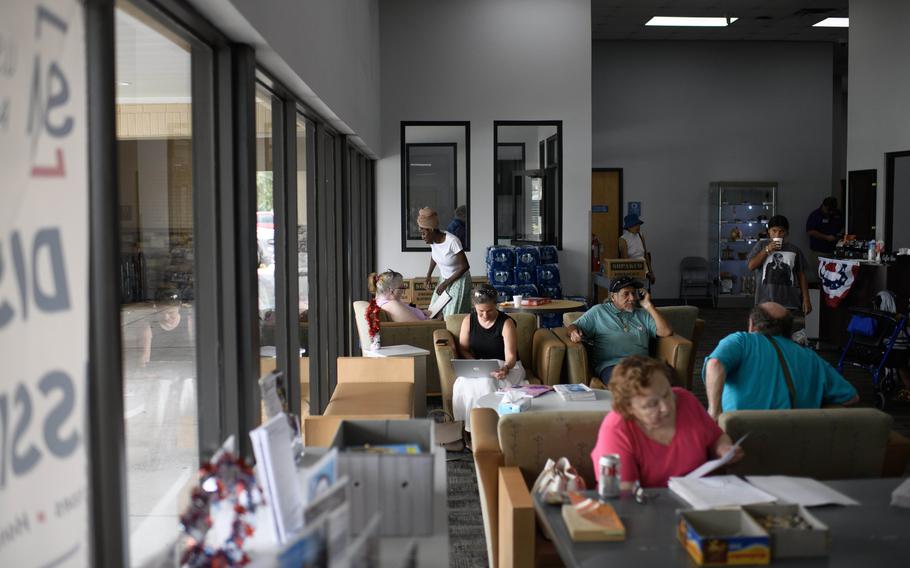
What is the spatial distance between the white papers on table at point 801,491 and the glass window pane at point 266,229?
248 centimetres

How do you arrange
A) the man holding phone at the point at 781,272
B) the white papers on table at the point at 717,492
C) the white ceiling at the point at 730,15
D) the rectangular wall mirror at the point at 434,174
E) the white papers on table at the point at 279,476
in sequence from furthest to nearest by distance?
the white ceiling at the point at 730,15 → the rectangular wall mirror at the point at 434,174 → the man holding phone at the point at 781,272 → the white papers on table at the point at 717,492 → the white papers on table at the point at 279,476

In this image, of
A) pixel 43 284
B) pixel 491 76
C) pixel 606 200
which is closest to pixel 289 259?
pixel 43 284

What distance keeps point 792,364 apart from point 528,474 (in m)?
1.65

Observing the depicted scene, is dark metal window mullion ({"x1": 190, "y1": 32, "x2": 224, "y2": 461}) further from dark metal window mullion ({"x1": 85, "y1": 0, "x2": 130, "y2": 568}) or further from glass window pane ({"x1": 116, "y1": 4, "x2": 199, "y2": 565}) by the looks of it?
dark metal window mullion ({"x1": 85, "y1": 0, "x2": 130, "y2": 568})

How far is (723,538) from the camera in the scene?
2.59 meters

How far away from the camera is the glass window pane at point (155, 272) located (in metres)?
2.72

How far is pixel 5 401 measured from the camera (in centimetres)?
182

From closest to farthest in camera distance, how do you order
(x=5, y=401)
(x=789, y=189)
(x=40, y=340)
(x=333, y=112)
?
(x=5, y=401) < (x=40, y=340) < (x=333, y=112) < (x=789, y=189)

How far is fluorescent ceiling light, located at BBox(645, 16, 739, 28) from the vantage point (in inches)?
594

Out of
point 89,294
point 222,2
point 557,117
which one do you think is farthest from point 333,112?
point 557,117

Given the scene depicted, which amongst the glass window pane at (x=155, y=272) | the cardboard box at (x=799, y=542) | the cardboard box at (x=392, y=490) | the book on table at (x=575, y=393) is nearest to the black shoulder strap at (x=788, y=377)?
the book on table at (x=575, y=393)

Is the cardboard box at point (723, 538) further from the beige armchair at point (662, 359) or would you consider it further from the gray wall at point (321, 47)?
the beige armchair at point (662, 359)

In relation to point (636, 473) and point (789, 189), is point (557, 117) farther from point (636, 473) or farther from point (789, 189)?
point (636, 473)

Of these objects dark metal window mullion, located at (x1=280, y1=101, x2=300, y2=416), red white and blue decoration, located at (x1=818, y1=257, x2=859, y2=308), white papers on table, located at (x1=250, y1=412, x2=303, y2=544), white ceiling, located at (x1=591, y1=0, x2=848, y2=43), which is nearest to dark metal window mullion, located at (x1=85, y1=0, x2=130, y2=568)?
white papers on table, located at (x1=250, y1=412, x2=303, y2=544)
